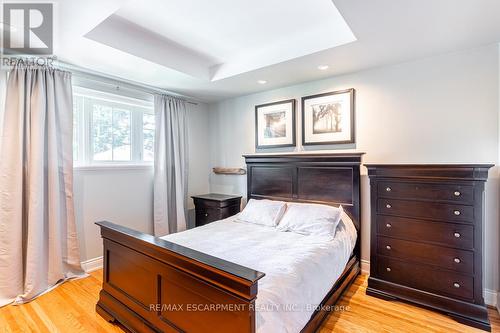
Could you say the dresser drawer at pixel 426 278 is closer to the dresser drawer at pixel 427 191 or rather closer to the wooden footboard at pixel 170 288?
the dresser drawer at pixel 427 191

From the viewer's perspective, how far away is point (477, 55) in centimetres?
234

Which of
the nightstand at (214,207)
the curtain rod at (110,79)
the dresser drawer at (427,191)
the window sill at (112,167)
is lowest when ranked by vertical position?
the nightstand at (214,207)

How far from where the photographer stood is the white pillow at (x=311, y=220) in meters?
2.45

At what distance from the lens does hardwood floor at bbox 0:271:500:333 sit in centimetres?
196

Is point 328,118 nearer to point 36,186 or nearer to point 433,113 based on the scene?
point 433,113

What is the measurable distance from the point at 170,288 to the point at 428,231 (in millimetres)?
2187

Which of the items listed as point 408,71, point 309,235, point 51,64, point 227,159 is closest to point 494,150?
point 408,71

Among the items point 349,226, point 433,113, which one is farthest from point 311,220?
point 433,113

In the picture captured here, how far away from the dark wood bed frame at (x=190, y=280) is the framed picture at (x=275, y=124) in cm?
56

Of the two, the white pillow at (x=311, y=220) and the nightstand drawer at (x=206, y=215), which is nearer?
the white pillow at (x=311, y=220)

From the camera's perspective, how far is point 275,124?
3617 mm

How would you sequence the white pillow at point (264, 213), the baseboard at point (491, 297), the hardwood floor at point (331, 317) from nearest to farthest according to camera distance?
1. the hardwood floor at point (331, 317)
2. the baseboard at point (491, 297)
3. the white pillow at point (264, 213)

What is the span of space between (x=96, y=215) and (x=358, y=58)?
136 inches

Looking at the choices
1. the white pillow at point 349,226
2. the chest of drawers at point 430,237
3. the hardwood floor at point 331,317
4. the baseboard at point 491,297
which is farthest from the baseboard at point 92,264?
the baseboard at point 491,297
